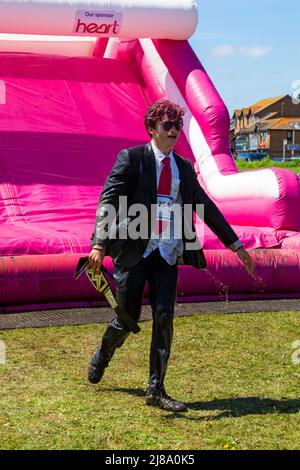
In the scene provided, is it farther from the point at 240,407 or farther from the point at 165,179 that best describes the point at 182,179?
the point at 240,407

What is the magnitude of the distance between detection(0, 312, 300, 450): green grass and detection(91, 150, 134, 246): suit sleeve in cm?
84

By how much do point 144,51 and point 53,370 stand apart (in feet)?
21.1

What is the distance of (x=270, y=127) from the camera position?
71.3m

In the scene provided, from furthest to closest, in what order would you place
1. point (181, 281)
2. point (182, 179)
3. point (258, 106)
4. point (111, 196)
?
point (258, 106) < point (181, 281) < point (182, 179) < point (111, 196)

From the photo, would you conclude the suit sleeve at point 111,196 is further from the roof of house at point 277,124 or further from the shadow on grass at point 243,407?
the roof of house at point 277,124

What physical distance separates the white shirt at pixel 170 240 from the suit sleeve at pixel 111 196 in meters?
0.16

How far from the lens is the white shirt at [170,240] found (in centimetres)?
401

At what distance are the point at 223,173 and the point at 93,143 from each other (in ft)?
4.98

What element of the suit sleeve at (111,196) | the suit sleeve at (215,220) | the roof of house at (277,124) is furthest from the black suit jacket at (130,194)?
the roof of house at (277,124)

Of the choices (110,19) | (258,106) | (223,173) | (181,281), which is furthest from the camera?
(258,106)

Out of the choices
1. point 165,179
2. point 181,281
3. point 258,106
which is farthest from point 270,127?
point 165,179

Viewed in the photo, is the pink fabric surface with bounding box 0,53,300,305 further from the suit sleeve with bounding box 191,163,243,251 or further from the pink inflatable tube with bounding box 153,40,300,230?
the suit sleeve with bounding box 191,163,243,251

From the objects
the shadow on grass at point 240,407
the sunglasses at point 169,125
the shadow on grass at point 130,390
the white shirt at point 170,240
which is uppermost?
the sunglasses at point 169,125
